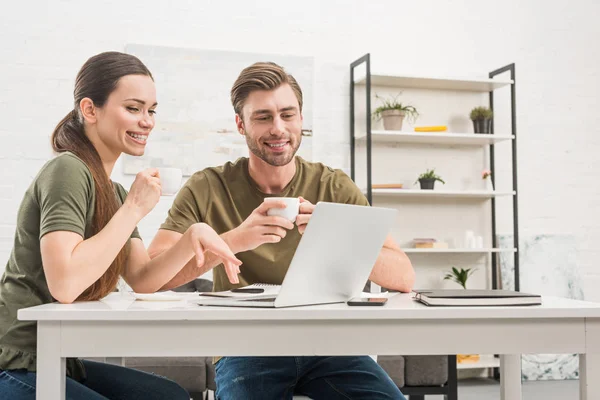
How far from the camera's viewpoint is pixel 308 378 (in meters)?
1.71

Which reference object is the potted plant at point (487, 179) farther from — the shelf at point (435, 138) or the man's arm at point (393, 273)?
the man's arm at point (393, 273)

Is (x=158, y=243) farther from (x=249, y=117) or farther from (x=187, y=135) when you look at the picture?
(x=187, y=135)

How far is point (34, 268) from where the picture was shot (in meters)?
1.41

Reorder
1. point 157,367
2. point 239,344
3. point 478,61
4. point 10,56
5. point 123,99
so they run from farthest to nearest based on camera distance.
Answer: point 478,61, point 10,56, point 157,367, point 123,99, point 239,344

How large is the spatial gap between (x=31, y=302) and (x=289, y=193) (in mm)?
865

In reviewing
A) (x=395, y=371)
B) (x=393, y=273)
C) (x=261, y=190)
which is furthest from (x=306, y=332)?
(x=395, y=371)

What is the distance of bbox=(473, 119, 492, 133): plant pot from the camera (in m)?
4.60

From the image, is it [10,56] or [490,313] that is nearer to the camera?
[490,313]

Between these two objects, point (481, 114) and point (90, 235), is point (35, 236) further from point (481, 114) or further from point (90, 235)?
point (481, 114)

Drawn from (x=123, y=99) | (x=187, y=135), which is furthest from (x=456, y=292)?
(x=187, y=135)

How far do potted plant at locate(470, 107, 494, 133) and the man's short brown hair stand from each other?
2.77m

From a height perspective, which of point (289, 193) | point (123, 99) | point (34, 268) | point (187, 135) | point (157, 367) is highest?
point (187, 135)

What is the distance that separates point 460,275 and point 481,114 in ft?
3.51

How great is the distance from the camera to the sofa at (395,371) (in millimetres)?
3049
